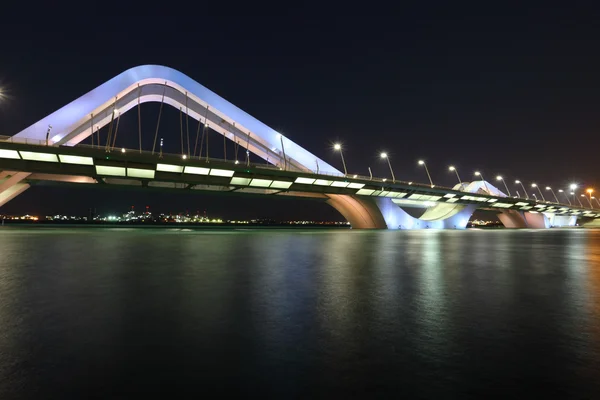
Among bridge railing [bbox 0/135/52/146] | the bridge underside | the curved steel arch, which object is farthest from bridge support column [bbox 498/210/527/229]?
bridge railing [bbox 0/135/52/146]

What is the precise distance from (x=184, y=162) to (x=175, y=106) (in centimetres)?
1572

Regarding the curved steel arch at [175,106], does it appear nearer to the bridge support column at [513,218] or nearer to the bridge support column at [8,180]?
the bridge support column at [8,180]

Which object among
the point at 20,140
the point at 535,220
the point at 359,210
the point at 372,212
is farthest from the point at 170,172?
the point at 535,220

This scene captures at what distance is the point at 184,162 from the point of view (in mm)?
35281

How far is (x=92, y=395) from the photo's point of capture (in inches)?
89.4

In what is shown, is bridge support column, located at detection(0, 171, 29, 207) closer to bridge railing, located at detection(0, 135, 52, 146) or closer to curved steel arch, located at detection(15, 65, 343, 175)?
curved steel arch, located at detection(15, 65, 343, 175)

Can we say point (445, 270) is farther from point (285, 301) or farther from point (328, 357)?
point (328, 357)

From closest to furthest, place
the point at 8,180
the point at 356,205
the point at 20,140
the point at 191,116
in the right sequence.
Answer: the point at 20,140
the point at 8,180
the point at 191,116
the point at 356,205

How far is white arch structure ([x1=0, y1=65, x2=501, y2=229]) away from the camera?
3700cm

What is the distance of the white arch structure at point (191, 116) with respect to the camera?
37.0m

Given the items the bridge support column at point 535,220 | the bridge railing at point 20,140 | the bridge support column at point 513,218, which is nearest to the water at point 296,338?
the bridge railing at point 20,140

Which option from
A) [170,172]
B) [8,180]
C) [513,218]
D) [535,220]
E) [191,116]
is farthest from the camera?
[535,220]

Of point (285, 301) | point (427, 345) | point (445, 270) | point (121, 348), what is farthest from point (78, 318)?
point (445, 270)

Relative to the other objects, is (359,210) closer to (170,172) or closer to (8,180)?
(170,172)
